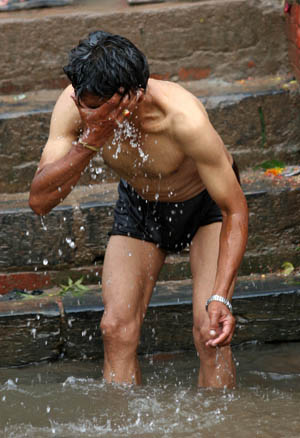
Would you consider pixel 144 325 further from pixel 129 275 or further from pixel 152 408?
pixel 152 408

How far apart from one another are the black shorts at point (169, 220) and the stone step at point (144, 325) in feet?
2.48

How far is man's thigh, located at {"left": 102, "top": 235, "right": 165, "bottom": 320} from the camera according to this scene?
12.8ft

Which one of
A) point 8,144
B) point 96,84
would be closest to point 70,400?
point 96,84

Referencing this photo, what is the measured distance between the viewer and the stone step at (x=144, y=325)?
15.6 feet

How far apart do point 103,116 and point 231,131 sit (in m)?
2.55

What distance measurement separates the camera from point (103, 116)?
11.0 feet

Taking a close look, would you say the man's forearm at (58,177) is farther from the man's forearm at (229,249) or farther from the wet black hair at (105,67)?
the man's forearm at (229,249)

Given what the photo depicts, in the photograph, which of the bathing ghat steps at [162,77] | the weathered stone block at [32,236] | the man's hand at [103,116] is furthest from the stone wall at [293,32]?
the man's hand at [103,116]

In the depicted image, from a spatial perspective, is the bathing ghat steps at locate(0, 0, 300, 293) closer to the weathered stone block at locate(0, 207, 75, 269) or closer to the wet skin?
the weathered stone block at locate(0, 207, 75, 269)

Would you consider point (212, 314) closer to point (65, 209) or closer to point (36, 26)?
point (65, 209)

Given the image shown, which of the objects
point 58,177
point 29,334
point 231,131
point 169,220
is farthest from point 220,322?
point 231,131

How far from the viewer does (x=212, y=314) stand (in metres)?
3.61

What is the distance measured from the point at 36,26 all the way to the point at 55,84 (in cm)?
44

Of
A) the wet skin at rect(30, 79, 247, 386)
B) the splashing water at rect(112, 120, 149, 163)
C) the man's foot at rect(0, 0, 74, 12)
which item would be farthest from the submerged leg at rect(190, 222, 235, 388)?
the man's foot at rect(0, 0, 74, 12)
